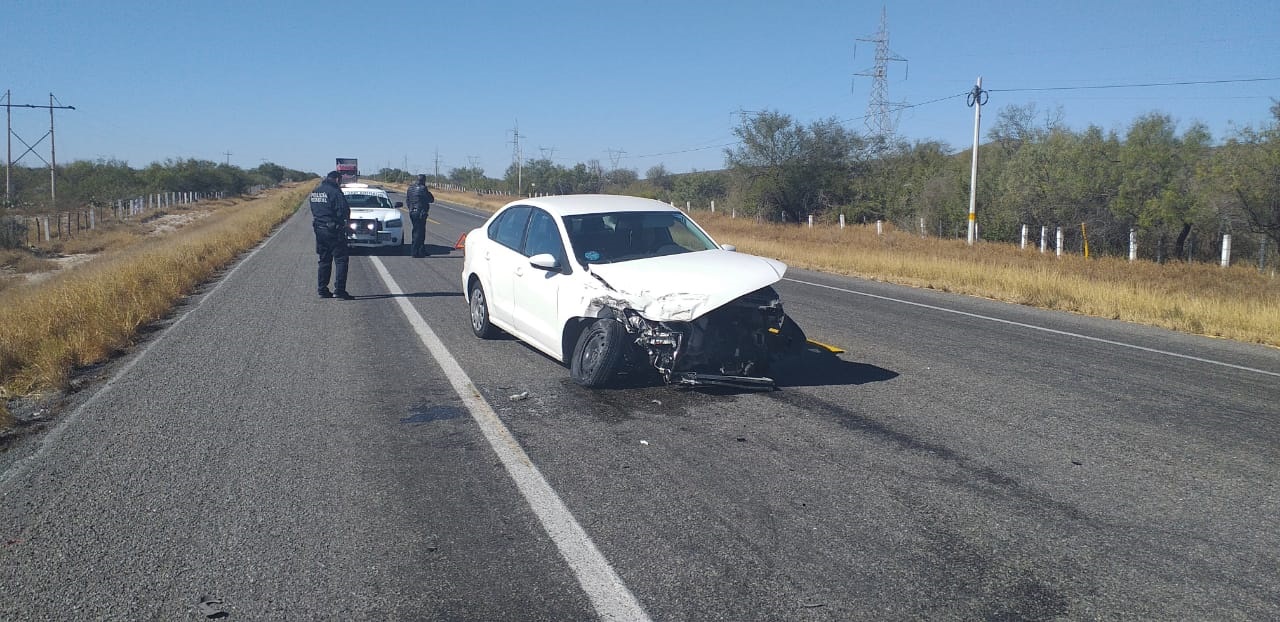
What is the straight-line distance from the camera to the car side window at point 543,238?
8.06 m

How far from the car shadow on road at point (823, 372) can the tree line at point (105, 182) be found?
132 ft

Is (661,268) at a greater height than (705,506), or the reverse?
(661,268)

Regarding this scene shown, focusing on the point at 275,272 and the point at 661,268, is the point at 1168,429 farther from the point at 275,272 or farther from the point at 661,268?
the point at 275,272

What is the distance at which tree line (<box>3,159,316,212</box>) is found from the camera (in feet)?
165

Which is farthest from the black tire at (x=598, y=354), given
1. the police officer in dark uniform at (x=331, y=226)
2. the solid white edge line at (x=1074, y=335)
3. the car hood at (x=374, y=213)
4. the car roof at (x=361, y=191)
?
the car roof at (x=361, y=191)

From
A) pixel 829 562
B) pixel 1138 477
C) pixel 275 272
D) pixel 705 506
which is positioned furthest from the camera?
pixel 275 272

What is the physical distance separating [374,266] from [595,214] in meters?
11.3

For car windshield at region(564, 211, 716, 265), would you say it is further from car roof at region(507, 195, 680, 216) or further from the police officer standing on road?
the police officer standing on road

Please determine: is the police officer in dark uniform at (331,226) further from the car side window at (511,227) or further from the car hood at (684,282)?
the car hood at (684,282)

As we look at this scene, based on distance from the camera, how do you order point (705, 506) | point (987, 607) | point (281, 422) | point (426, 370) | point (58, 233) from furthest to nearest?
point (58, 233) → point (426, 370) → point (281, 422) → point (705, 506) → point (987, 607)

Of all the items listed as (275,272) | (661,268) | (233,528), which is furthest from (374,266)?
(233,528)

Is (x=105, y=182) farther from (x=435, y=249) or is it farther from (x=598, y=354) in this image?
(x=598, y=354)

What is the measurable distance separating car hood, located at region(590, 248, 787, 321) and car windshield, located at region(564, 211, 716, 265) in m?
0.37

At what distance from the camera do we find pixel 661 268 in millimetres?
7387
